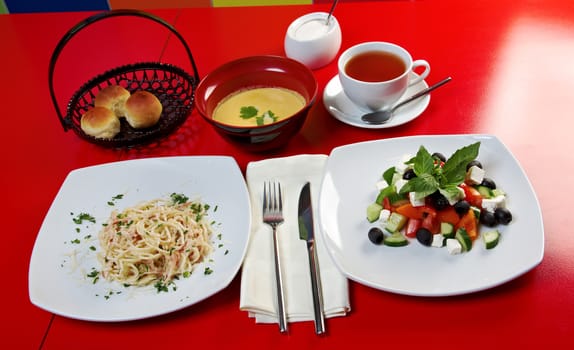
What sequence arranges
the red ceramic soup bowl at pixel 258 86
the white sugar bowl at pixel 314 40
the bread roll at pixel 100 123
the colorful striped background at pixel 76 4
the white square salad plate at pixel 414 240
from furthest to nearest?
the colorful striped background at pixel 76 4 < the white sugar bowl at pixel 314 40 < the bread roll at pixel 100 123 < the red ceramic soup bowl at pixel 258 86 < the white square salad plate at pixel 414 240

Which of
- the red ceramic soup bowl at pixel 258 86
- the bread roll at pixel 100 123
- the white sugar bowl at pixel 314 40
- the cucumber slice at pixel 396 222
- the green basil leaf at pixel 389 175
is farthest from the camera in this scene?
the white sugar bowl at pixel 314 40

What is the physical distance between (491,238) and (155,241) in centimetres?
78

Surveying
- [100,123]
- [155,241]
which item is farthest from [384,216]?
[100,123]

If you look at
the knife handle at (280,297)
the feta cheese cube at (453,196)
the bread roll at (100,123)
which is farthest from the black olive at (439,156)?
the bread roll at (100,123)

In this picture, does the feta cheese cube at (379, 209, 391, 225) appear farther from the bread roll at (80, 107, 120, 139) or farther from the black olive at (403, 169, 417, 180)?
the bread roll at (80, 107, 120, 139)

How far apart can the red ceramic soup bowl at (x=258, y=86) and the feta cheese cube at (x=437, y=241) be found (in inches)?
19.6

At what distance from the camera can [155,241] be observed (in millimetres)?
1203

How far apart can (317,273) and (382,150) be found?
412 millimetres

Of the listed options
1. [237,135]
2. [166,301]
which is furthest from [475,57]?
[166,301]

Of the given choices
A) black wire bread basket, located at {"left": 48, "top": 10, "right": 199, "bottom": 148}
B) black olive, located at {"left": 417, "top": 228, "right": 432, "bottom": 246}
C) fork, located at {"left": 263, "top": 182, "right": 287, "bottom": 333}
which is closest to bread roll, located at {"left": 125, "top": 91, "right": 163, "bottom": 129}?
black wire bread basket, located at {"left": 48, "top": 10, "right": 199, "bottom": 148}

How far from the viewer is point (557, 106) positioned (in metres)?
1.54

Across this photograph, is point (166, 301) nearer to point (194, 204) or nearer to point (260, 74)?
point (194, 204)

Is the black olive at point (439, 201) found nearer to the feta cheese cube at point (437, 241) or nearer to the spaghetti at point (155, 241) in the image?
the feta cheese cube at point (437, 241)

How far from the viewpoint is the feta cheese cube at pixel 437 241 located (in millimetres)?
1105
